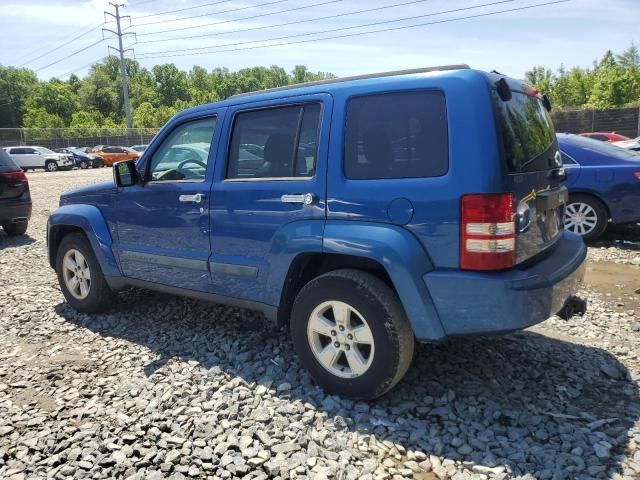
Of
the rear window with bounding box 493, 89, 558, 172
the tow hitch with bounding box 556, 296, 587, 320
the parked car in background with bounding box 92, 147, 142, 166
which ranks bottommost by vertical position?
the tow hitch with bounding box 556, 296, 587, 320

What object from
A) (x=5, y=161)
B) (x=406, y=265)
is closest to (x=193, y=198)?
(x=406, y=265)

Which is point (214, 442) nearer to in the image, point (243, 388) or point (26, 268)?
point (243, 388)

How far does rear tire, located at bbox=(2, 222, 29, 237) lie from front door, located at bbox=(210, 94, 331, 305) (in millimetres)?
7006

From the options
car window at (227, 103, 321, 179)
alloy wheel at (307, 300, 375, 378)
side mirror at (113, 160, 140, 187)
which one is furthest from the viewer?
side mirror at (113, 160, 140, 187)

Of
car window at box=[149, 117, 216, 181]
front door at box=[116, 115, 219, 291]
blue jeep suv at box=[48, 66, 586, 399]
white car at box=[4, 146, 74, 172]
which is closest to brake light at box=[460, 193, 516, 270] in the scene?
blue jeep suv at box=[48, 66, 586, 399]

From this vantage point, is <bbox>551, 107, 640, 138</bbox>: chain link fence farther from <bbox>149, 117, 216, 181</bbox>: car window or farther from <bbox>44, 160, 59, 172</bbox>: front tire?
<bbox>44, 160, 59, 172</bbox>: front tire

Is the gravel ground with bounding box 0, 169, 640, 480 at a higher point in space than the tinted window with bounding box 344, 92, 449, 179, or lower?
lower

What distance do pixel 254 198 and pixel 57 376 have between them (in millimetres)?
1961

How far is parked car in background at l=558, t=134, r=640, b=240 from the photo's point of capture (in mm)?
6863

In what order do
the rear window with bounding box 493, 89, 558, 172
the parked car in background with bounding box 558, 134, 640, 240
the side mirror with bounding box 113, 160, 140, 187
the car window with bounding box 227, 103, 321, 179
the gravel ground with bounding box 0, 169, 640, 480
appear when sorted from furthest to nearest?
the parked car in background with bounding box 558, 134, 640, 240
the side mirror with bounding box 113, 160, 140, 187
the car window with bounding box 227, 103, 321, 179
the rear window with bounding box 493, 89, 558, 172
the gravel ground with bounding box 0, 169, 640, 480

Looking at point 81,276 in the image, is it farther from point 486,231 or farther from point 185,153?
point 486,231

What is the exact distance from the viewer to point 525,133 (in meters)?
3.14

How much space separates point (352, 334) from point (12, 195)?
7.61 meters

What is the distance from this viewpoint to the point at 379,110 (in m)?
3.13
